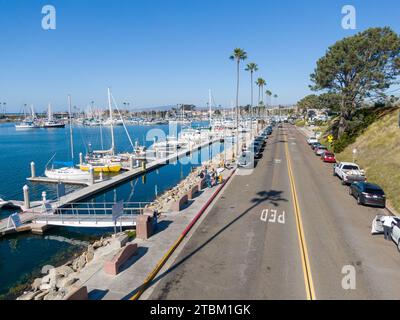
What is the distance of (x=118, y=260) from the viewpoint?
477 inches

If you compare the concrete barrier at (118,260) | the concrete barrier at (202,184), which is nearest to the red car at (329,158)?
the concrete barrier at (202,184)

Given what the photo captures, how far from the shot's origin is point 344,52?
43656 mm

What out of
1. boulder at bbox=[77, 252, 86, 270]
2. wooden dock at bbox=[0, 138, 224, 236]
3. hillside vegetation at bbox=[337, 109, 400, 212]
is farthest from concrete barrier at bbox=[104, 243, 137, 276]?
hillside vegetation at bbox=[337, 109, 400, 212]

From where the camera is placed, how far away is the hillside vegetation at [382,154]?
81.1 feet

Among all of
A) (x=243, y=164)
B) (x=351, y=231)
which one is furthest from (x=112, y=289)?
(x=243, y=164)

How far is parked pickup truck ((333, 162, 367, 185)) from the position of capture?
85.8 feet

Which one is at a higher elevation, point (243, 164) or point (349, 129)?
point (349, 129)

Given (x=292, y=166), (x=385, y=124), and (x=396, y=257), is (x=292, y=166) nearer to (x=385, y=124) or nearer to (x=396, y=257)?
(x=385, y=124)

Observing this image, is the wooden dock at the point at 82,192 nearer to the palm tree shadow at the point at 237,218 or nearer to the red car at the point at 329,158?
the palm tree shadow at the point at 237,218

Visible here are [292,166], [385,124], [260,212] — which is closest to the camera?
[260,212]

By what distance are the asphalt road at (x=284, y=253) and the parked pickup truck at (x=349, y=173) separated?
2932 millimetres

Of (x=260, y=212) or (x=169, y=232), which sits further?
(x=260, y=212)
